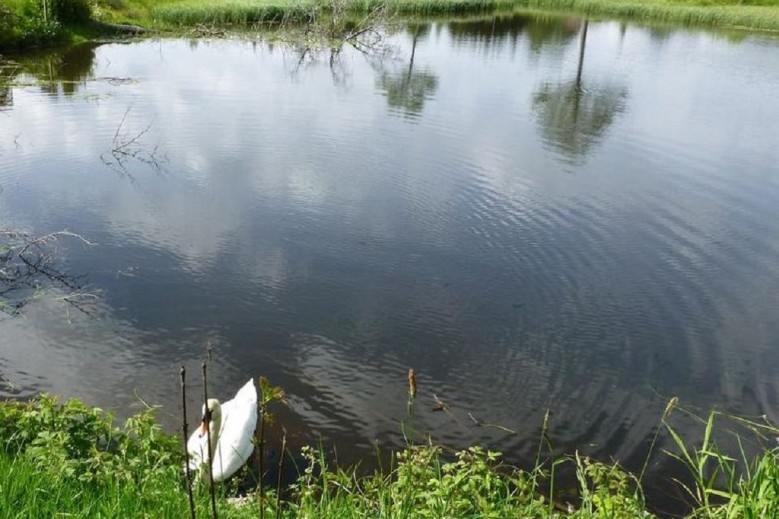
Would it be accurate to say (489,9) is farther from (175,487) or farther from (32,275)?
(175,487)

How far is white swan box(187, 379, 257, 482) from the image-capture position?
18.2 ft

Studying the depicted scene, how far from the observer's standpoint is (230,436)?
5.91 meters

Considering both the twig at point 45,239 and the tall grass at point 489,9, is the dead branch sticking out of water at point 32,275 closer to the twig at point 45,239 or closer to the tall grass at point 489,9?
the twig at point 45,239

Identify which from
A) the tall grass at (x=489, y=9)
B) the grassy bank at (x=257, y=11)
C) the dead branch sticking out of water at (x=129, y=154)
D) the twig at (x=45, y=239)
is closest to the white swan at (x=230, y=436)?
the twig at (x=45, y=239)

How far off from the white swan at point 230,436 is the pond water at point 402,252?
32.2 inches

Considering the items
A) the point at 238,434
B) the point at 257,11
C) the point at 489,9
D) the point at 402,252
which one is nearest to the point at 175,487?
the point at 238,434

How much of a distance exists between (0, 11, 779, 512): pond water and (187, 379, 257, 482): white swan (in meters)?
0.82

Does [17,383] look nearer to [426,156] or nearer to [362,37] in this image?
[426,156]

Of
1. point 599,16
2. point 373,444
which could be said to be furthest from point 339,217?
point 599,16

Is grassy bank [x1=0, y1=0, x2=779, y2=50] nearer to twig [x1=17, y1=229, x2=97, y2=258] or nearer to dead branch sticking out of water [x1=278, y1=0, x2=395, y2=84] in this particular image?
dead branch sticking out of water [x1=278, y1=0, x2=395, y2=84]

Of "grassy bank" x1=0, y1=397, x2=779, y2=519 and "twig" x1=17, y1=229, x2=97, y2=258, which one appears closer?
"grassy bank" x1=0, y1=397, x2=779, y2=519

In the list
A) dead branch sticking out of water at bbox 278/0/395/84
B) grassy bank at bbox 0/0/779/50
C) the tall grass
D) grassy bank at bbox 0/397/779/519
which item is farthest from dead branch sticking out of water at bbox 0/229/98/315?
the tall grass

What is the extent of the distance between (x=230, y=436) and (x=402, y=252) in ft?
16.9

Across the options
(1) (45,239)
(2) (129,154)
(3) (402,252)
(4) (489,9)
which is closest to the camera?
(1) (45,239)
